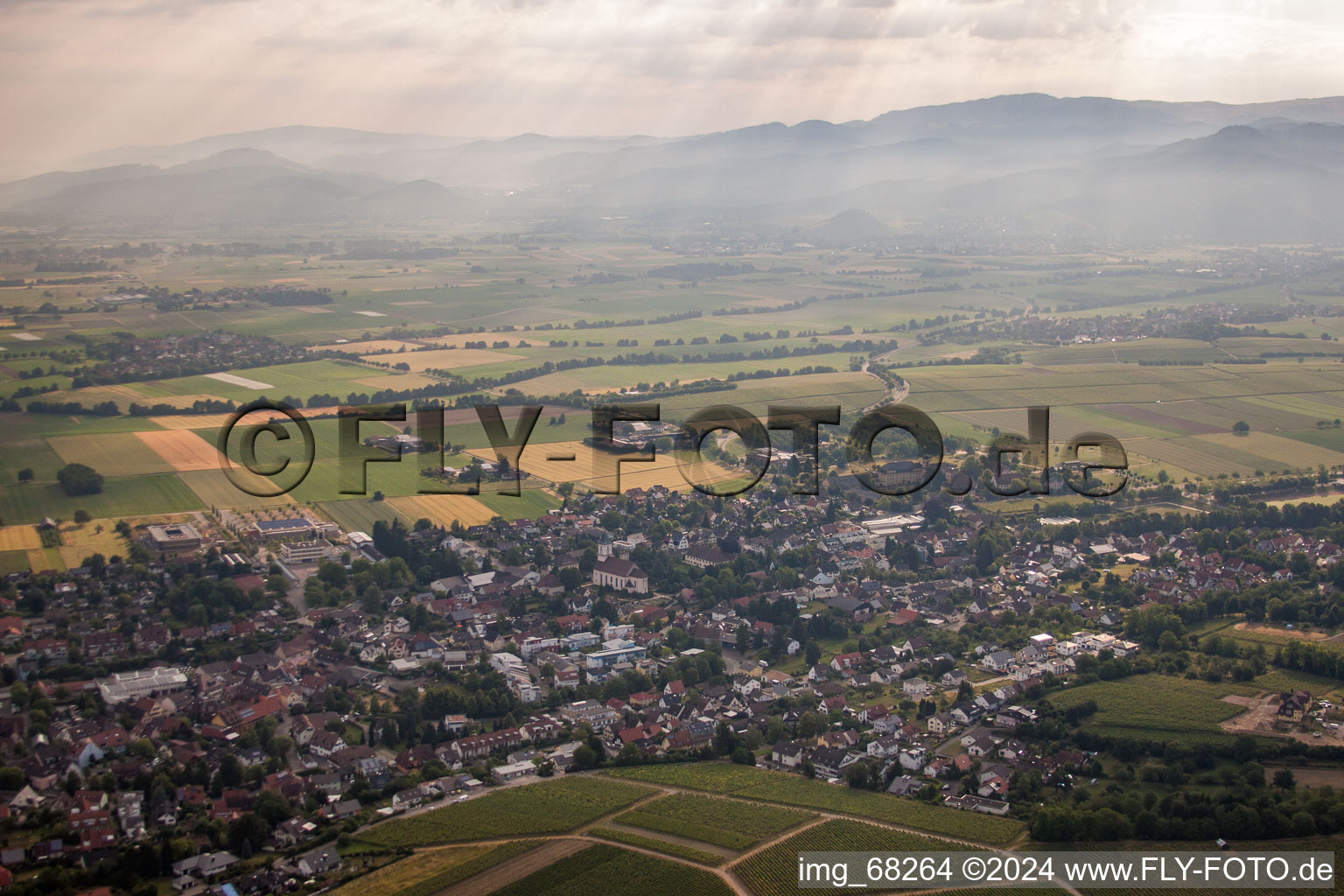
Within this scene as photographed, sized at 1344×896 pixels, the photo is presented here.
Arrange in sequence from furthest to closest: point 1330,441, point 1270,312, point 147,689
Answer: point 1270,312 < point 1330,441 < point 147,689

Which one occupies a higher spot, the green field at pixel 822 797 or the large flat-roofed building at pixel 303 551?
the large flat-roofed building at pixel 303 551

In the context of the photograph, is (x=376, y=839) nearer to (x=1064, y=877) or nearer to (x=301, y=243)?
(x=1064, y=877)

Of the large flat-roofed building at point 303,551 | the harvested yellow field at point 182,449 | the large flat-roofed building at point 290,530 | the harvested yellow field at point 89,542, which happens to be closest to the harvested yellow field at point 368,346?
the harvested yellow field at point 182,449

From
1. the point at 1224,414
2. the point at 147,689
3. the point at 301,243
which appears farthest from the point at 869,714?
the point at 301,243

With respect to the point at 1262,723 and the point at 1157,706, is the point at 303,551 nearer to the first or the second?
the point at 1157,706

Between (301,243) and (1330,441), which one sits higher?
(301,243)

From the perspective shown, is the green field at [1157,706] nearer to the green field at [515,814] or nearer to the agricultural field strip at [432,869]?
the green field at [515,814]

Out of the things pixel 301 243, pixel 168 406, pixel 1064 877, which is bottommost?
pixel 1064 877
